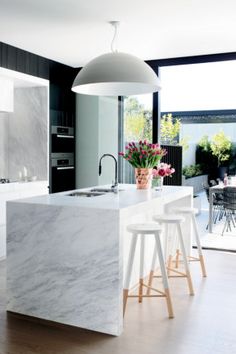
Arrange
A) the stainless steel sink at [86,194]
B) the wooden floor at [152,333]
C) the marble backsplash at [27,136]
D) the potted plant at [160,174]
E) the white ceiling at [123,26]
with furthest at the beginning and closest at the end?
1. the marble backsplash at [27,136]
2. the potted plant at [160,174]
3. the stainless steel sink at [86,194]
4. the white ceiling at [123,26]
5. the wooden floor at [152,333]

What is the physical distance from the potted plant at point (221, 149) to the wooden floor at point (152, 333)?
386cm

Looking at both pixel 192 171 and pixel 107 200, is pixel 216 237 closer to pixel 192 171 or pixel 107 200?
pixel 192 171

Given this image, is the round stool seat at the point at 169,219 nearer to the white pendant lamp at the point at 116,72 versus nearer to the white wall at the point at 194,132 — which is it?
the white pendant lamp at the point at 116,72

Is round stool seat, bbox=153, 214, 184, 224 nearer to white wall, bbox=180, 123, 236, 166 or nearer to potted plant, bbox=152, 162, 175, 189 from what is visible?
potted plant, bbox=152, 162, 175, 189

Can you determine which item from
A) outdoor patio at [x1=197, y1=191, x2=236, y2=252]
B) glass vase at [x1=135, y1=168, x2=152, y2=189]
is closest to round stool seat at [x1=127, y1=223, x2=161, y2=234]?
glass vase at [x1=135, y1=168, x2=152, y2=189]

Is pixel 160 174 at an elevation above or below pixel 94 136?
below

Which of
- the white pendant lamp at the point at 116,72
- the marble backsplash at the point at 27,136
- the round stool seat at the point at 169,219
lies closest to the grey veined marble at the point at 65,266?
the round stool seat at the point at 169,219

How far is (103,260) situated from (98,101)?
4.02m

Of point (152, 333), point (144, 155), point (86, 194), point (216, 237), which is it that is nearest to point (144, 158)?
point (144, 155)

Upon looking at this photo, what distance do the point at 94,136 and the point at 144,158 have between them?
2463mm

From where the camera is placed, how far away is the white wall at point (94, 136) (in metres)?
6.67

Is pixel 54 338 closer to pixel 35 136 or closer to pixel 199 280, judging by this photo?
pixel 199 280

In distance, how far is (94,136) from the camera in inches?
269

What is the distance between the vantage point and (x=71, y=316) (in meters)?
3.27
